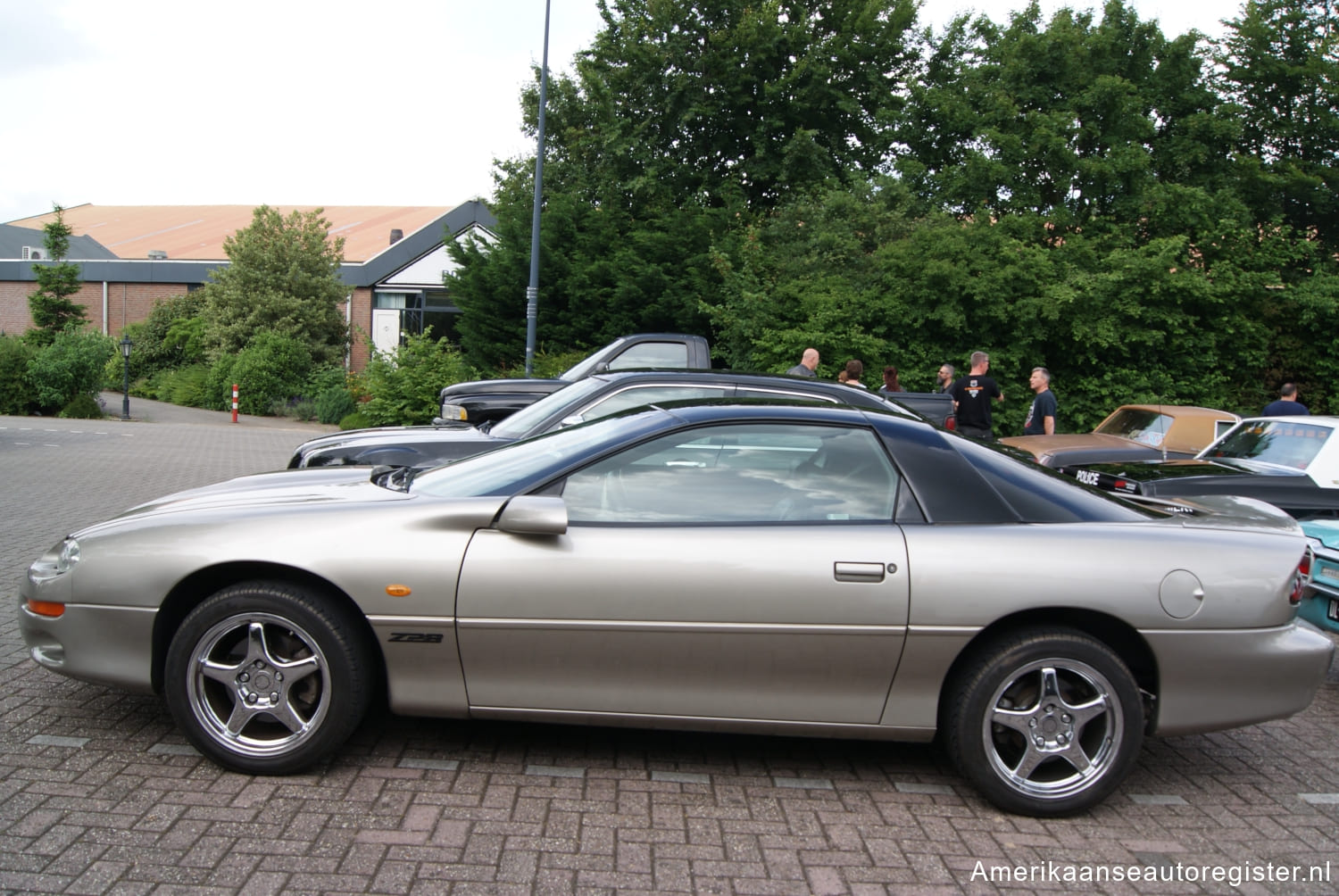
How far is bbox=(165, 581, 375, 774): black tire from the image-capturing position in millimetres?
3445

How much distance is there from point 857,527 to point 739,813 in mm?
1067

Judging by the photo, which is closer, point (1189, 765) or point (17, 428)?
point (1189, 765)

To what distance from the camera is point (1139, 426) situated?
496 inches

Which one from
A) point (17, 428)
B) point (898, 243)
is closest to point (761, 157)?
point (898, 243)

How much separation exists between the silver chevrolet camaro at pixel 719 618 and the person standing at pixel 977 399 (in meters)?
8.23

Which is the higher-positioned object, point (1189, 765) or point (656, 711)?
point (656, 711)

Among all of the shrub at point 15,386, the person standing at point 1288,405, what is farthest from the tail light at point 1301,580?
the shrub at point 15,386

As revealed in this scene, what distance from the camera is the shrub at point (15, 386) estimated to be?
76.7 feet

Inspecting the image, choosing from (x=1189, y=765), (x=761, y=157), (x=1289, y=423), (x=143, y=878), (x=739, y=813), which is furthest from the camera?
(x=761, y=157)

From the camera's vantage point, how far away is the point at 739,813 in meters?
3.38

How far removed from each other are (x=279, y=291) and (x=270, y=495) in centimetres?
3133

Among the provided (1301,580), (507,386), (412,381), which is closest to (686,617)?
(1301,580)

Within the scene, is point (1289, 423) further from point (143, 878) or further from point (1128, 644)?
point (143, 878)

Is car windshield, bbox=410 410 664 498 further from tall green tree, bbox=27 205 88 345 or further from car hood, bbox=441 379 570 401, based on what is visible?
tall green tree, bbox=27 205 88 345
